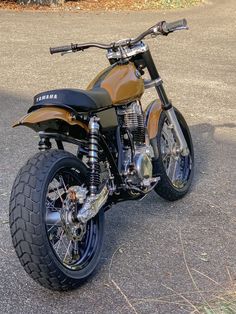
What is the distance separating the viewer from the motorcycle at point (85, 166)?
11.4ft

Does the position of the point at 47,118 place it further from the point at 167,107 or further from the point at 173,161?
the point at 173,161

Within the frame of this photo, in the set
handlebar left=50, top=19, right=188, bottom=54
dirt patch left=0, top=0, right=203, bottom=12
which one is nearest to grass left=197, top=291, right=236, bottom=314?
handlebar left=50, top=19, right=188, bottom=54

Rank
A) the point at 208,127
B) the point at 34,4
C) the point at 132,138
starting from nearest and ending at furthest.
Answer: the point at 132,138
the point at 208,127
the point at 34,4

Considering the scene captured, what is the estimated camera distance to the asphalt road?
3709 mm

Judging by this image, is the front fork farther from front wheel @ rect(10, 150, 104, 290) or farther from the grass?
the grass

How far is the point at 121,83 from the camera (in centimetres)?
429

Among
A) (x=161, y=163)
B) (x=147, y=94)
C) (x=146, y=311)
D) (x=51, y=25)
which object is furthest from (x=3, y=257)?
(x=51, y=25)

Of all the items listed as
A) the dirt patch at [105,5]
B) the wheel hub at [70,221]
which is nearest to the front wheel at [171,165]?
the wheel hub at [70,221]

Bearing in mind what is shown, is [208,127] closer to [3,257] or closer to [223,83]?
[223,83]

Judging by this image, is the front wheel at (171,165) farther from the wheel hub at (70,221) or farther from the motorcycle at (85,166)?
the wheel hub at (70,221)

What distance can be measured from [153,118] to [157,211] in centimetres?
74

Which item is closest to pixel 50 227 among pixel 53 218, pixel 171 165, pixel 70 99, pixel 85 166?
pixel 53 218

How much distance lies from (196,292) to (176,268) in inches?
13.1

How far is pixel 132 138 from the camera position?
14.8ft
